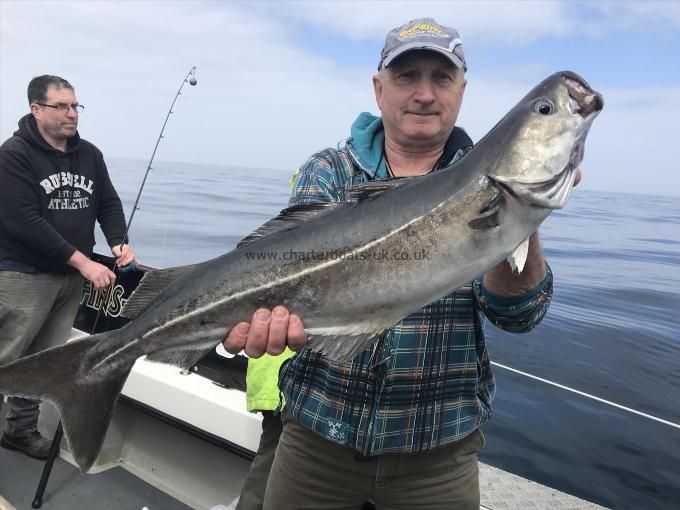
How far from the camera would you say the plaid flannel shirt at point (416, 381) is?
7.68 feet

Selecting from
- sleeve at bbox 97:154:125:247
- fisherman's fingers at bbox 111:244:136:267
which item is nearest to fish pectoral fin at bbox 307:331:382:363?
fisherman's fingers at bbox 111:244:136:267

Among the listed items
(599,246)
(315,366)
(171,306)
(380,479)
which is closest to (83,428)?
(171,306)

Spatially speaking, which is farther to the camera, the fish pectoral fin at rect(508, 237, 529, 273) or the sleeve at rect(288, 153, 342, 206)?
the sleeve at rect(288, 153, 342, 206)

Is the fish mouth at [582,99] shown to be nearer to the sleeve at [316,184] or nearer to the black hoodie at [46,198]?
the sleeve at [316,184]

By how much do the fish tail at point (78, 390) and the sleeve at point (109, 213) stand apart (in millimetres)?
3674

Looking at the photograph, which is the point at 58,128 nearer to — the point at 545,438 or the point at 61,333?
the point at 61,333

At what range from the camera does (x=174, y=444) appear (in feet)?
16.0

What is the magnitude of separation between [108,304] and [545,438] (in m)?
5.33

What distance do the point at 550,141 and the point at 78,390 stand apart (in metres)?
2.28

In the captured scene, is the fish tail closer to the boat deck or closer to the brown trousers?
the brown trousers

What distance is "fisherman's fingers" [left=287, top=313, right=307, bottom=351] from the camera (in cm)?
224

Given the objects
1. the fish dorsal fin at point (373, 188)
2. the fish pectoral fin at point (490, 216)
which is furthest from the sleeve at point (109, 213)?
the fish pectoral fin at point (490, 216)

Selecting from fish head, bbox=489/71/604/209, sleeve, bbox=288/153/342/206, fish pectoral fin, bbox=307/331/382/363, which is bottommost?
A: fish pectoral fin, bbox=307/331/382/363

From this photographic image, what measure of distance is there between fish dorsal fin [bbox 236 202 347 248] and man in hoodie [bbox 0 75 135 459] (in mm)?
3389
